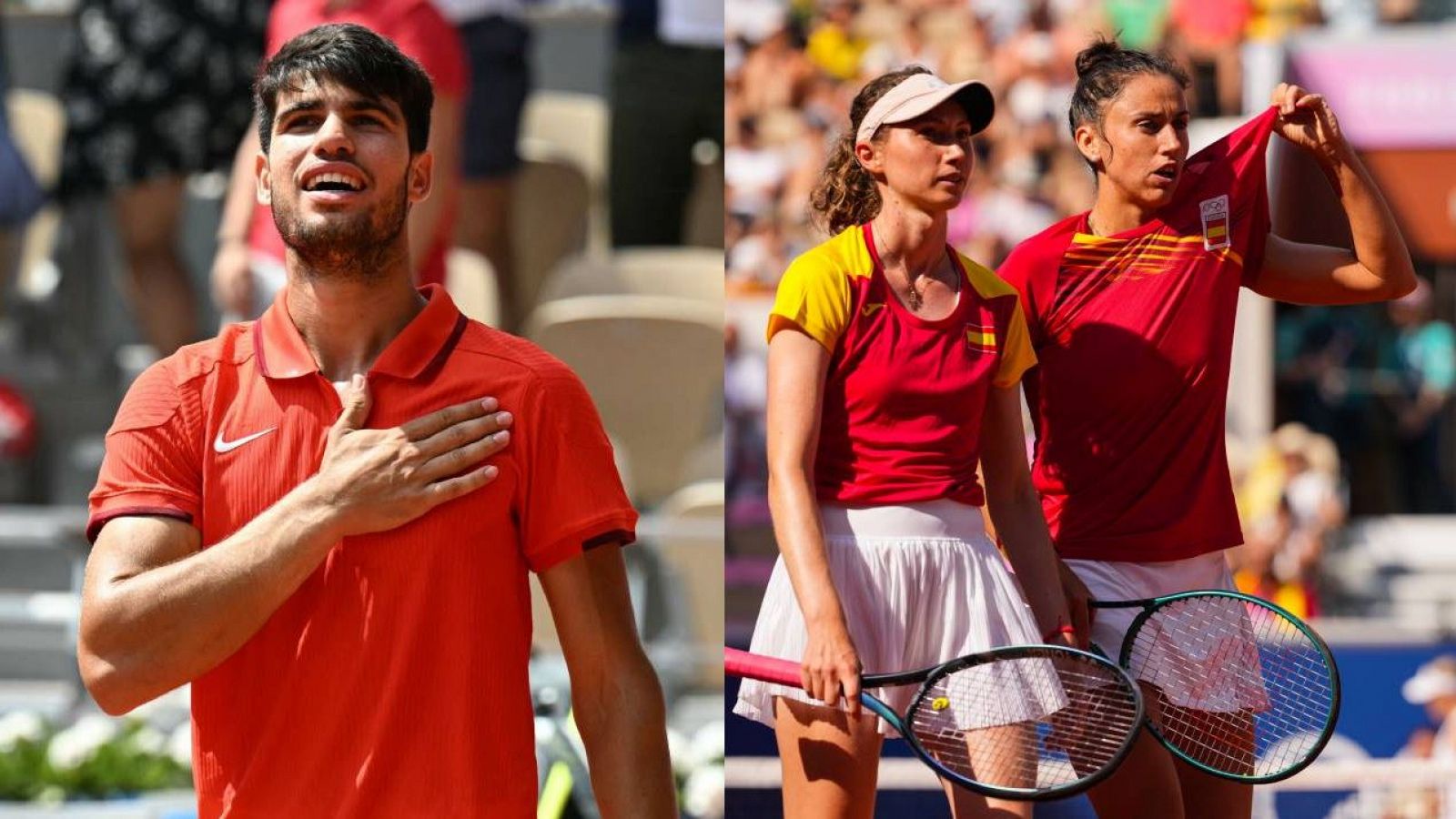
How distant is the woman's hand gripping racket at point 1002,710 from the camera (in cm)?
296

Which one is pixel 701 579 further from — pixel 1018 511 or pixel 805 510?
pixel 805 510

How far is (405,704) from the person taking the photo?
2.39 meters

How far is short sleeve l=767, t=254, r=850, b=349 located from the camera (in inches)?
118

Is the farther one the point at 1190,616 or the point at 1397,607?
the point at 1397,607

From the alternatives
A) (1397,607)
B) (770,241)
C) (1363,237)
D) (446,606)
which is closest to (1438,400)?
(1397,607)

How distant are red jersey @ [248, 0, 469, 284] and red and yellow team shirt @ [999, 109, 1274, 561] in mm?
2514

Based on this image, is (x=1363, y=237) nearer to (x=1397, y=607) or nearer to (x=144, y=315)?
(x=144, y=315)

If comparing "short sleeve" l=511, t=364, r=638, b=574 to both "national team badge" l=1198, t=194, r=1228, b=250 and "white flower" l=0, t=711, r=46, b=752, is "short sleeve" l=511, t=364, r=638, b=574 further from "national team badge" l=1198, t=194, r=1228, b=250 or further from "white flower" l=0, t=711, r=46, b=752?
"white flower" l=0, t=711, r=46, b=752

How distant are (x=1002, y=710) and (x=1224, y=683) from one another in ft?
1.56

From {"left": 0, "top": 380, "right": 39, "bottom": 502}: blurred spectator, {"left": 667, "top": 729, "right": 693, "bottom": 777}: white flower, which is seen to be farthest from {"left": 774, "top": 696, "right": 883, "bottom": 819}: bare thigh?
{"left": 0, "top": 380, "right": 39, "bottom": 502}: blurred spectator

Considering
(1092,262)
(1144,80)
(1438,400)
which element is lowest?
(1438,400)

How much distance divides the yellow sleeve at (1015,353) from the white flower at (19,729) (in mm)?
3993

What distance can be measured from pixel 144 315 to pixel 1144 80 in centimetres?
502

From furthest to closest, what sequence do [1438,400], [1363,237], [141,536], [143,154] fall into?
[1438,400] → [143,154] → [1363,237] → [141,536]
